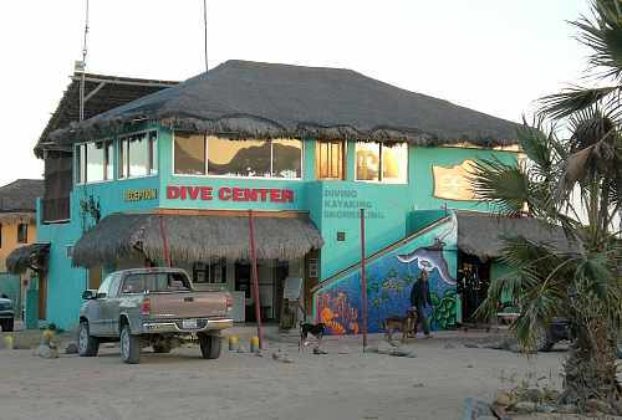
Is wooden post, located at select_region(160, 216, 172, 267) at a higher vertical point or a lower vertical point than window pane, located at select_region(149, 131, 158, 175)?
lower

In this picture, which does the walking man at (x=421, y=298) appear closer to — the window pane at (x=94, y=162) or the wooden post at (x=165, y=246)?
the wooden post at (x=165, y=246)

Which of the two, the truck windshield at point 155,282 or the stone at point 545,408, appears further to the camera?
the truck windshield at point 155,282

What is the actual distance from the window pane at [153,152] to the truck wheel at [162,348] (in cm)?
740

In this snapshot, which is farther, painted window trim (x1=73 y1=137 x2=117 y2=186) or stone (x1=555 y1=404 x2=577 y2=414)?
painted window trim (x1=73 y1=137 x2=117 y2=186)

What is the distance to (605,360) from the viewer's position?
12.5 metres

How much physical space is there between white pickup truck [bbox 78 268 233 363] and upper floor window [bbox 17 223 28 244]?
39.5 metres

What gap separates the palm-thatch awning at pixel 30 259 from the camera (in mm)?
36906

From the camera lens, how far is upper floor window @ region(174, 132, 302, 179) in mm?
29391

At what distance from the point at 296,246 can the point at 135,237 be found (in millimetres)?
4625

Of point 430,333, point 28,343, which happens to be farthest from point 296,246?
point 28,343

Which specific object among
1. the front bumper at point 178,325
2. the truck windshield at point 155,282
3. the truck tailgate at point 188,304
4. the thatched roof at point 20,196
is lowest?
the front bumper at point 178,325

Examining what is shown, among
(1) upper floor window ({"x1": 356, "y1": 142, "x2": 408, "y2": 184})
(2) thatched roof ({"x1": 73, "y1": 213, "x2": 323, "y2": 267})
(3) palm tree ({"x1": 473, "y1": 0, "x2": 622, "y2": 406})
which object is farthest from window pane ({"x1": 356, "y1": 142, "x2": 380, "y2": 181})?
(3) palm tree ({"x1": 473, "y1": 0, "x2": 622, "y2": 406})

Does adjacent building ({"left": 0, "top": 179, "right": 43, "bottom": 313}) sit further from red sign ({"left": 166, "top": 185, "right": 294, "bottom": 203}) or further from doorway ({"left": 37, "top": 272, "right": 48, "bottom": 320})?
red sign ({"left": 166, "top": 185, "right": 294, "bottom": 203})

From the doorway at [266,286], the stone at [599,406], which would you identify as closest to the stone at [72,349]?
the doorway at [266,286]
